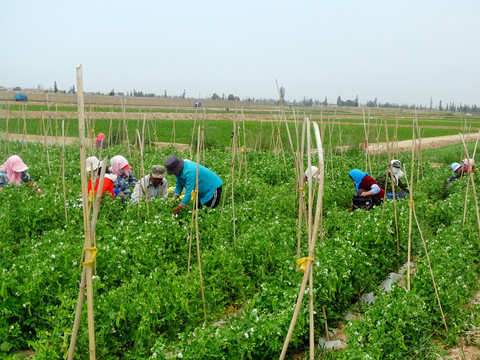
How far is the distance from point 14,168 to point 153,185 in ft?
7.99

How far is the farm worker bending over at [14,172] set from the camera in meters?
7.14

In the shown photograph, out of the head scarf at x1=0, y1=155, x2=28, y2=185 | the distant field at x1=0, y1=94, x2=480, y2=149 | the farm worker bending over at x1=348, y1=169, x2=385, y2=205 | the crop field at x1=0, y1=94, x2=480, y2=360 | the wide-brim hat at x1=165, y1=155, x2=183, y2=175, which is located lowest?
the crop field at x1=0, y1=94, x2=480, y2=360

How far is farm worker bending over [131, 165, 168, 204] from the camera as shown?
637cm

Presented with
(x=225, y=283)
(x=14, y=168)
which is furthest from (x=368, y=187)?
(x=14, y=168)

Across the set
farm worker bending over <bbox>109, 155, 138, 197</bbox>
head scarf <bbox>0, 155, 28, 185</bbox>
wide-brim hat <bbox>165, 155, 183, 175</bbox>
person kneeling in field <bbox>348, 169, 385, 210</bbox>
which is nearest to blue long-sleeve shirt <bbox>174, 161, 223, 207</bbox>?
wide-brim hat <bbox>165, 155, 183, 175</bbox>

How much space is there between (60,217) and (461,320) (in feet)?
16.4

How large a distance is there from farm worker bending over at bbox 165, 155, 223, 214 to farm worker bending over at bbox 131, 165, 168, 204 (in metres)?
0.32

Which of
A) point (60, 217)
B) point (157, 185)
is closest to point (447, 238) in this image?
point (157, 185)

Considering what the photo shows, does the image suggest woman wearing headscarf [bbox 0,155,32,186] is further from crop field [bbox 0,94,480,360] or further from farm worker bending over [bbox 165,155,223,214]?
farm worker bending over [bbox 165,155,223,214]

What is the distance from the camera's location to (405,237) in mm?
5734

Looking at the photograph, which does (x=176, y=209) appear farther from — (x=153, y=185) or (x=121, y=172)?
(x=121, y=172)

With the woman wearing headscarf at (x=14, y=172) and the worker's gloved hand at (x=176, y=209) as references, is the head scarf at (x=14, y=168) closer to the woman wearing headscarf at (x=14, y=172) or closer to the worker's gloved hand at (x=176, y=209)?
the woman wearing headscarf at (x=14, y=172)

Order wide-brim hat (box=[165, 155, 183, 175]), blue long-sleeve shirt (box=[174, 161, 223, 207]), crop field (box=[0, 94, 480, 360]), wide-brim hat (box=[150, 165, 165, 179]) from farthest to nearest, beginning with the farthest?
wide-brim hat (box=[150, 165, 165, 179])
blue long-sleeve shirt (box=[174, 161, 223, 207])
wide-brim hat (box=[165, 155, 183, 175])
crop field (box=[0, 94, 480, 360])

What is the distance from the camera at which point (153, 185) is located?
673 cm
